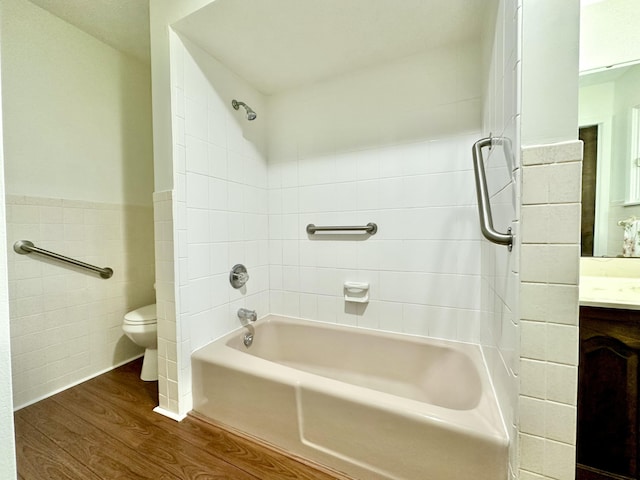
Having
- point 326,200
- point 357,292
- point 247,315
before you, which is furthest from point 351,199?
point 247,315

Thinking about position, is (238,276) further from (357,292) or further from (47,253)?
(47,253)

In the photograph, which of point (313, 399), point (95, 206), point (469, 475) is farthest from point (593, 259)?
point (95, 206)

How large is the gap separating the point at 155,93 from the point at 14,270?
125 cm

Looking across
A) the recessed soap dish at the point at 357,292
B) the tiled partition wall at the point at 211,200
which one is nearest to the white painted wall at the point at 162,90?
the tiled partition wall at the point at 211,200

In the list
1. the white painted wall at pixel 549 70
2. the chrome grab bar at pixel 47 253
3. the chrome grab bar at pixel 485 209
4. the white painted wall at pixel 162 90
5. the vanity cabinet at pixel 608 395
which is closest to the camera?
the white painted wall at pixel 549 70

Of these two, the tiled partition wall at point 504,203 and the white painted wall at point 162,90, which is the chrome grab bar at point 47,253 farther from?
the tiled partition wall at point 504,203

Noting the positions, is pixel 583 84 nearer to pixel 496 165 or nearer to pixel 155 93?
pixel 496 165

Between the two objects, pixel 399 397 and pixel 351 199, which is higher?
pixel 351 199

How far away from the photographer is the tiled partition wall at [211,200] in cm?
139

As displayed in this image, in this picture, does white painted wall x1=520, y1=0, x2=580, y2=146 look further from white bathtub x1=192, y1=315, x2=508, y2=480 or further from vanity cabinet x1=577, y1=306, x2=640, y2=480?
white bathtub x1=192, y1=315, x2=508, y2=480

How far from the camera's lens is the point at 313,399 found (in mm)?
1105

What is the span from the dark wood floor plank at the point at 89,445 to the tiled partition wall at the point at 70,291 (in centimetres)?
22

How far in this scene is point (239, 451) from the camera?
3.85 feet

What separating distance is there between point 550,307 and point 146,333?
6.64 feet
